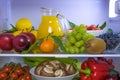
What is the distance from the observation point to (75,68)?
1522 millimetres

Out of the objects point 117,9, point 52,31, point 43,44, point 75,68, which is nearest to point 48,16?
point 52,31

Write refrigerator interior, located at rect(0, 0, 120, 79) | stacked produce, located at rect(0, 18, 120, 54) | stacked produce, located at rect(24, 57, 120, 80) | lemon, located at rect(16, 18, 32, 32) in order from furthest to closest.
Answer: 1. refrigerator interior, located at rect(0, 0, 120, 79)
2. lemon, located at rect(16, 18, 32, 32)
3. stacked produce, located at rect(24, 57, 120, 80)
4. stacked produce, located at rect(0, 18, 120, 54)

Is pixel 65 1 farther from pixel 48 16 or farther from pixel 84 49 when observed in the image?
pixel 84 49

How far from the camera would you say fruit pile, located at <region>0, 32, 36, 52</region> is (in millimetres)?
1371

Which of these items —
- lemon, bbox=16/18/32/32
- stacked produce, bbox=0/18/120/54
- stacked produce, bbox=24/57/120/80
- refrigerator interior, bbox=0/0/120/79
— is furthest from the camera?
refrigerator interior, bbox=0/0/120/79

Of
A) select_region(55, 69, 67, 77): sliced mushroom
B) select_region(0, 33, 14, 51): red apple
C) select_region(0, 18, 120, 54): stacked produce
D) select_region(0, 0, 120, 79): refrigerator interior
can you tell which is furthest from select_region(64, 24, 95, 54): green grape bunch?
select_region(0, 0, 120, 79): refrigerator interior

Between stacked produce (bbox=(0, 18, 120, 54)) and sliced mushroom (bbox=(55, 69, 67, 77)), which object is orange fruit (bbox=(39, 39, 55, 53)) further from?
sliced mushroom (bbox=(55, 69, 67, 77))

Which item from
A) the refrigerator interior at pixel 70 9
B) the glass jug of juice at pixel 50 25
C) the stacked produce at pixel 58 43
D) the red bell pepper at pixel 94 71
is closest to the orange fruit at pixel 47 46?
the stacked produce at pixel 58 43

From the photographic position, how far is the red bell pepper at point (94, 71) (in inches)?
58.4

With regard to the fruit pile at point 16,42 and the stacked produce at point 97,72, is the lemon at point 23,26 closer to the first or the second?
the fruit pile at point 16,42

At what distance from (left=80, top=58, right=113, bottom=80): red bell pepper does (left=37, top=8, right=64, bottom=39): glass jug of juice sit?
0.27 meters

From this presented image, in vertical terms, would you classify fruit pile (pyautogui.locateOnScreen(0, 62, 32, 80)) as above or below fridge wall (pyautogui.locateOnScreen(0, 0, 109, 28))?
below

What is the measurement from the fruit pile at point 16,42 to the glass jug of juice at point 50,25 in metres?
0.08

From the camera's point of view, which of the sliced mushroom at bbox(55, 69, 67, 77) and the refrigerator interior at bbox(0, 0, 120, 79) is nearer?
the sliced mushroom at bbox(55, 69, 67, 77)
